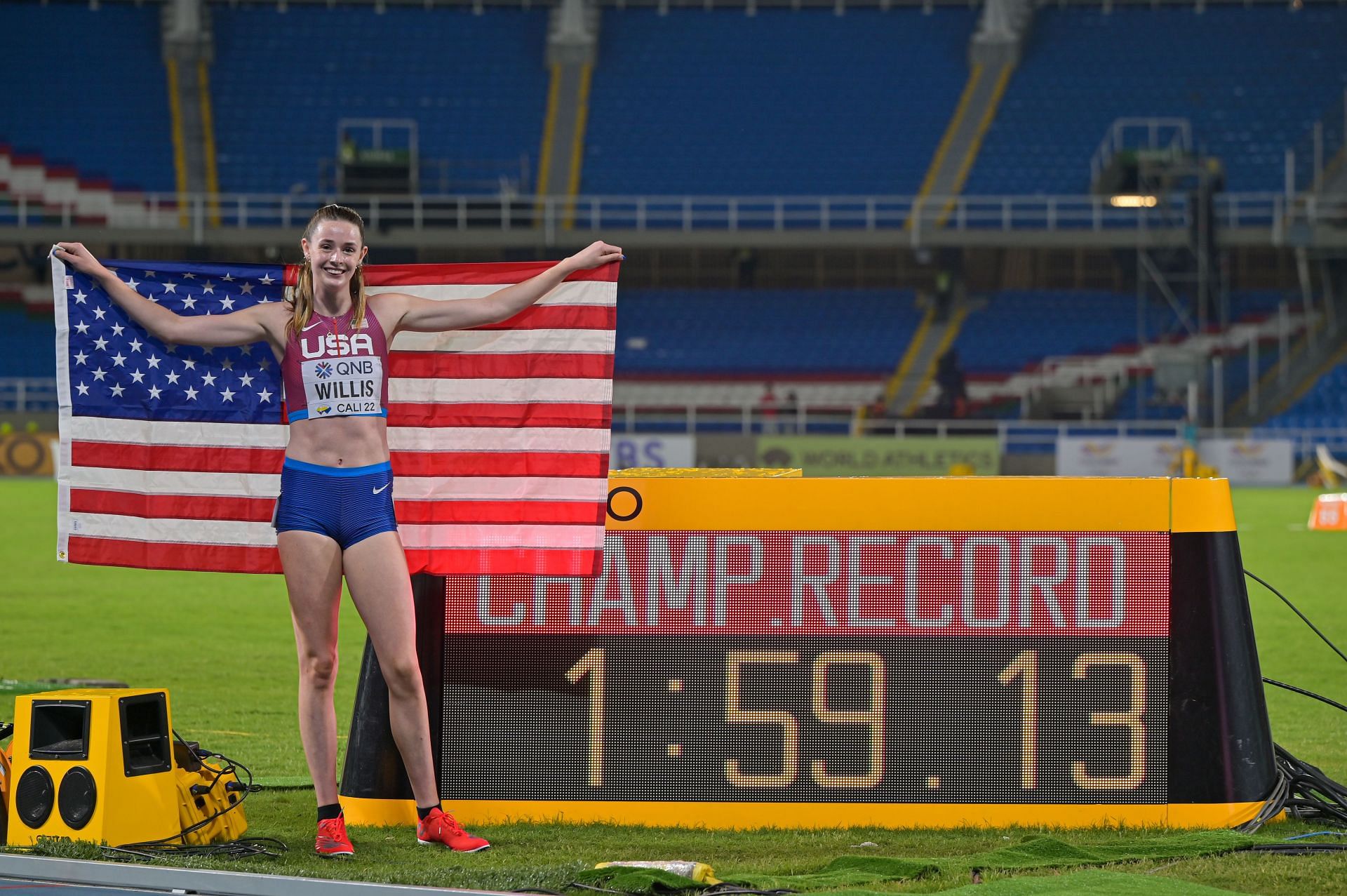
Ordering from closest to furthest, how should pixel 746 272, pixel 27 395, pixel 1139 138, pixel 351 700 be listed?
pixel 351 700 → pixel 27 395 → pixel 1139 138 → pixel 746 272

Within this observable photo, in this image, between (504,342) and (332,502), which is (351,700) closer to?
(504,342)

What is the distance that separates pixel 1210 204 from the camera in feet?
119

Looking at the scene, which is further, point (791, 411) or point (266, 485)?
point (791, 411)

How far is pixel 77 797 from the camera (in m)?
4.98

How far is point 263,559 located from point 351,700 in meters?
3.71

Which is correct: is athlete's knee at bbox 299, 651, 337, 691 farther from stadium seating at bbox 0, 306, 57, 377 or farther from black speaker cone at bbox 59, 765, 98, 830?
stadium seating at bbox 0, 306, 57, 377

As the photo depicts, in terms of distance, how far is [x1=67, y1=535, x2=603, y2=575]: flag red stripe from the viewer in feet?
17.8

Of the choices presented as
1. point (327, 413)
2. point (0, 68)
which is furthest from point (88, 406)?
point (0, 68)

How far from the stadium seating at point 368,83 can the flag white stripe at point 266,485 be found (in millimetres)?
34414

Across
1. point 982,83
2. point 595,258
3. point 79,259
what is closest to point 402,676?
point 595,258

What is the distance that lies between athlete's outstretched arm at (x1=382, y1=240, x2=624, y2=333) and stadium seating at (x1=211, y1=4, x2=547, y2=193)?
34.7 metres

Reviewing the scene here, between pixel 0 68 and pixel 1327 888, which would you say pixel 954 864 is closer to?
pixel 1327 888

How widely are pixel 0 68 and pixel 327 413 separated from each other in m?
39.5

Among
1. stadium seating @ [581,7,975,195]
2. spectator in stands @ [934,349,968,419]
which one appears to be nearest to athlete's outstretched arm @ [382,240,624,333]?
spectator in stands @ [934,349,968,419]
